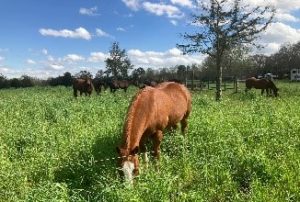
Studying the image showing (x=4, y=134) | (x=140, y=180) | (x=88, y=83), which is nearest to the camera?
(x=140, y=180)

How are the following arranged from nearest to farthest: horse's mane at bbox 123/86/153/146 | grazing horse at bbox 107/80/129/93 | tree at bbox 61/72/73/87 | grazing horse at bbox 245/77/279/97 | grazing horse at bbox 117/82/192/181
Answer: grazing horse at bbox 117/82/192/181
horse's mane at bbox 123/86/153/146
grazing horse at bbox 245/77/279/97
grazing horse at bbox 107/80/129/93
tree at bbox 61/72/73/87

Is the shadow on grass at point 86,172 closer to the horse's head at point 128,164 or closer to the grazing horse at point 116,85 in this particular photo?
the horse's head at point 128,164

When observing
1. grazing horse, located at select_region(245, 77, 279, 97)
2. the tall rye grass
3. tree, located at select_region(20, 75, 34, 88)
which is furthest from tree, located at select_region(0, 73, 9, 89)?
the tall rye grass

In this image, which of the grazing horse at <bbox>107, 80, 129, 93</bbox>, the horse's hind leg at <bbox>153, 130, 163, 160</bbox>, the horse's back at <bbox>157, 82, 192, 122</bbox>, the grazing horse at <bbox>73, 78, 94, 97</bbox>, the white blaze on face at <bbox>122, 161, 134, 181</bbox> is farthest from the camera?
the grazing horse at <bbox>107, 80, 129, 93</bbox>

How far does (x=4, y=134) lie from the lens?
1166 centimetres

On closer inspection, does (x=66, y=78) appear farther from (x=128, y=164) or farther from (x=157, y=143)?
(x=128, y=164)

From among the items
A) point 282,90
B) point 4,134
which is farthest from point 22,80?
point 4,134

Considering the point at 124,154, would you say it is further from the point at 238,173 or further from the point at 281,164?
the point at 281,164

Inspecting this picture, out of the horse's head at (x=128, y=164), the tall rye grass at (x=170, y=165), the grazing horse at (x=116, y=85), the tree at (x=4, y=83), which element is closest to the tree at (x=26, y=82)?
the tree at (x=4, y=83)

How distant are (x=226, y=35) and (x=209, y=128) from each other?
19.8m

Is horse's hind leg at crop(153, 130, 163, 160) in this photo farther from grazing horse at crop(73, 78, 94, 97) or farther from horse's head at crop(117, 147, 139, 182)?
grazing horse at crop(73, 78, 94, 97)

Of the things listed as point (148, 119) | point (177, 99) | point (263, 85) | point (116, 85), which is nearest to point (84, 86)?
point (116, 85)

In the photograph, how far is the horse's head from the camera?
21.3ft

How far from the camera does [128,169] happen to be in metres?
6.50
